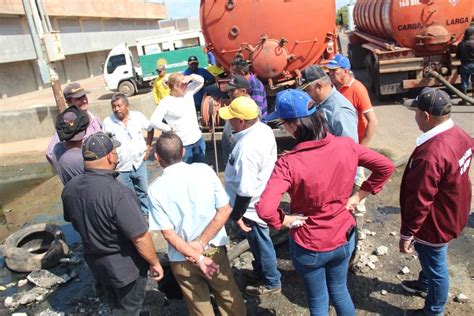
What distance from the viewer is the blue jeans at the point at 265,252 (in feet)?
10.5

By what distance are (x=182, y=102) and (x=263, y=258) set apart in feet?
7.79

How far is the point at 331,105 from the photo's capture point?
3.23 m

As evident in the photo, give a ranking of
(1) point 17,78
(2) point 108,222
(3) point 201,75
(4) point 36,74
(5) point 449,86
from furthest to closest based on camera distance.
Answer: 1. (4) point 36,74
2. (1) point 17,78
3. (5) point 449,86
4. (3) point 201,75
5. (2) point 108,222

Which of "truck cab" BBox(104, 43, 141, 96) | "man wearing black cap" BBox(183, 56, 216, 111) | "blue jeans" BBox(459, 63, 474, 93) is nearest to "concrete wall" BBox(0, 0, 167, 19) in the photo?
"truck cab" BBox(104, 43, 141, 96)

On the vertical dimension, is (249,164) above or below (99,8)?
below

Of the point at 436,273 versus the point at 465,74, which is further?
the point at 465,74

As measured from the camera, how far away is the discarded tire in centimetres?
422

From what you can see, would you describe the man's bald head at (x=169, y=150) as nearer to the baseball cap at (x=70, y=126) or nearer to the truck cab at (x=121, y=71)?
the baseball cap at (x=70, y=126)

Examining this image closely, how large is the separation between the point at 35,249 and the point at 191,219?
307 centimetres

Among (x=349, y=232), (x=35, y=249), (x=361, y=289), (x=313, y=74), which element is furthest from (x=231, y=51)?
(x=349, y=232)

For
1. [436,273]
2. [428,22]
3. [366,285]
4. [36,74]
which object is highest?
[428,22]

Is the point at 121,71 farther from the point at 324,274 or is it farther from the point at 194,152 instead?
the point at 324,274

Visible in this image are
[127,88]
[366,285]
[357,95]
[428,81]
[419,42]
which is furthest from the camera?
[127,88]

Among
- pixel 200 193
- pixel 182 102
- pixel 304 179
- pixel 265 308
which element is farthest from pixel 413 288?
pixel 182 102
